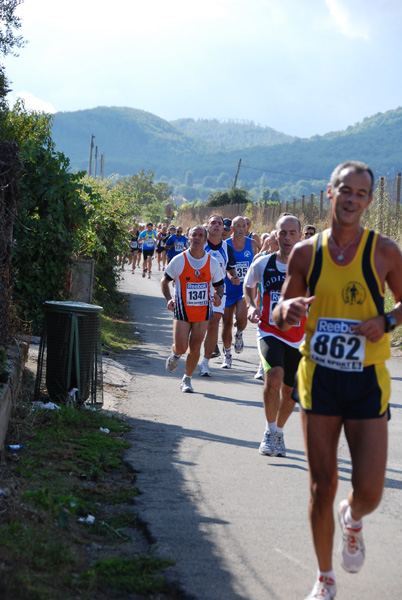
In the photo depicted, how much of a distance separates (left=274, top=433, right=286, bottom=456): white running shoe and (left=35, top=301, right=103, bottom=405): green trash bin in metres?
2.35

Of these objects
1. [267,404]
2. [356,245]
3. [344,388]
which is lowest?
[267,404]

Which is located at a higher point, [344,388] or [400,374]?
[344,388]

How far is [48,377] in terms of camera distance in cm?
898

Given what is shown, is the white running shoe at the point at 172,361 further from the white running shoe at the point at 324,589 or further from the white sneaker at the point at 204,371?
the white running shoe at the point at 324,589

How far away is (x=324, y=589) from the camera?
4090 mm

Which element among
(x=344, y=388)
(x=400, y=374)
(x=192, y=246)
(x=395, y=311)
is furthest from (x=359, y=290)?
(x=400, y=374)

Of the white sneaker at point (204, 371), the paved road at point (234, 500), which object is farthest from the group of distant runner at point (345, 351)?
the white sneaker at point (204, 371)

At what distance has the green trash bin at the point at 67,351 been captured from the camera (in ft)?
29.2

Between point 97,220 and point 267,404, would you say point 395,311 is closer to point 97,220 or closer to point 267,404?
point 267,404

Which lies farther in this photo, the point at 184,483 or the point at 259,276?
the point at 259,276

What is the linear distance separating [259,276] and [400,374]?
228 inches

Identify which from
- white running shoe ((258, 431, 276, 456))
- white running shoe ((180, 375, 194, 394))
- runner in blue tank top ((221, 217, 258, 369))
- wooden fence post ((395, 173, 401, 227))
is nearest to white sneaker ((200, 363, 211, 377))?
runner in blue tank top ((221, 217, 258, 369))

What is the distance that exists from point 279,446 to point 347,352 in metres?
3.63

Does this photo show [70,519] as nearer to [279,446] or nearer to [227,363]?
[279,446]
